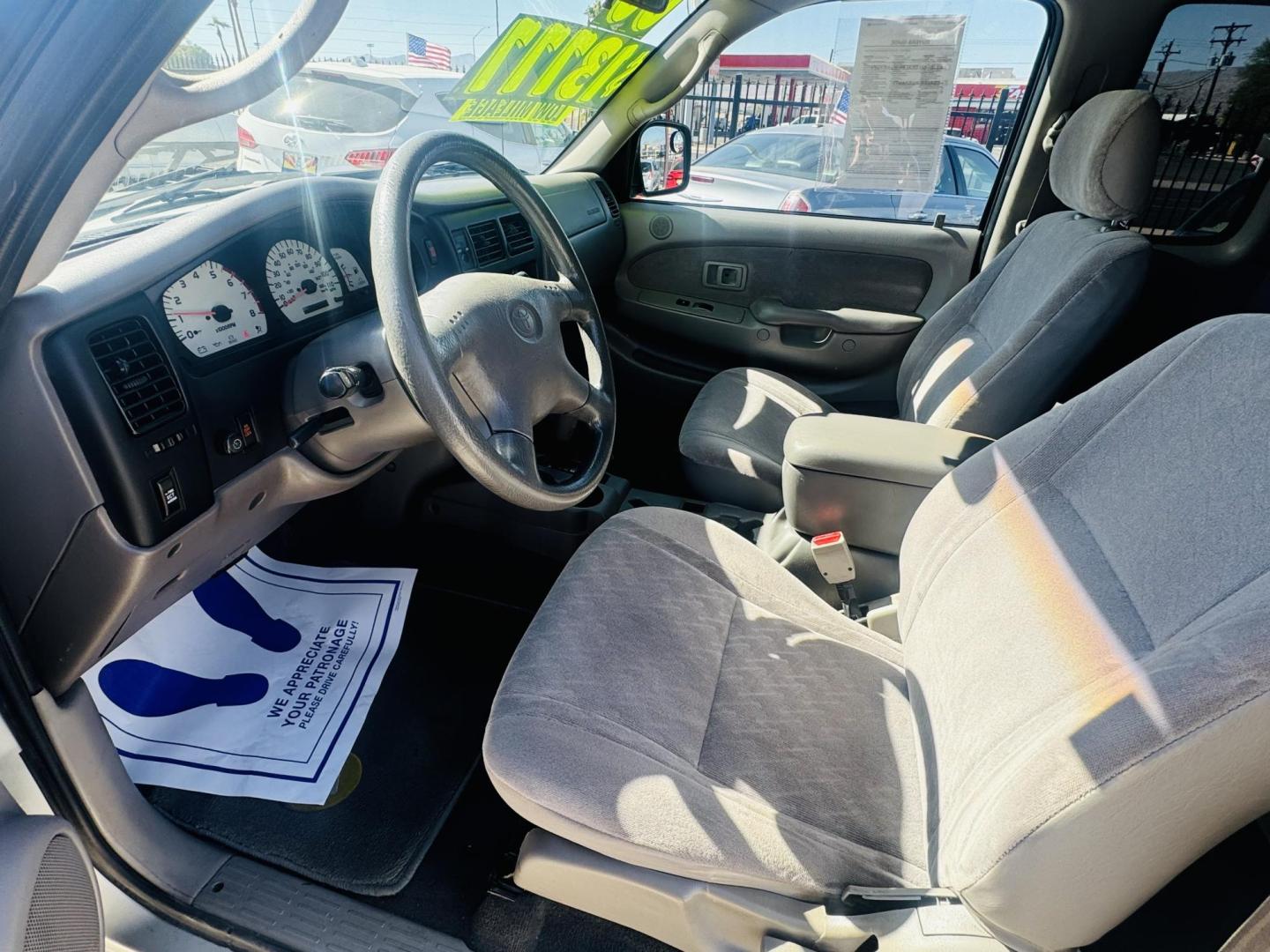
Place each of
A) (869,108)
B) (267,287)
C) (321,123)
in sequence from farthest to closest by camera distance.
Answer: (869,108) → (321,123) → (267,287)

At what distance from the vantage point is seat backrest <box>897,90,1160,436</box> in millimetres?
1378

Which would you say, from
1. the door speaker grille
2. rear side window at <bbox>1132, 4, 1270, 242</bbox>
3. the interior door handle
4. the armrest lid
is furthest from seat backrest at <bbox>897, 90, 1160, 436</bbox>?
the door speaker grille

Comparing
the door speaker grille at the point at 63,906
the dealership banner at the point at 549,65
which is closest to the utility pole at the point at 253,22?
the door speaker grille at the point at 63,906

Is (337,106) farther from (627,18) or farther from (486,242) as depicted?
(627,18)

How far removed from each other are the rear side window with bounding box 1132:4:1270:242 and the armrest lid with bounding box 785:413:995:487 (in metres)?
0.86

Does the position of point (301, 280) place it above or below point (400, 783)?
above

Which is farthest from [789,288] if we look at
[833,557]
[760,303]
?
[833,557]

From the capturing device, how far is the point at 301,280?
1.23 metres

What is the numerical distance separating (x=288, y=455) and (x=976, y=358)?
135 centimetres

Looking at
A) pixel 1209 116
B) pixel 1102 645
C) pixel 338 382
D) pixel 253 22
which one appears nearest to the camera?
pixel 1102 645

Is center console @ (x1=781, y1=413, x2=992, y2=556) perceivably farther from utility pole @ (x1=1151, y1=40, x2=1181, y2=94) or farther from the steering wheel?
utility pole @ (x1=1151, y1=40, x2=1181, y2=94)

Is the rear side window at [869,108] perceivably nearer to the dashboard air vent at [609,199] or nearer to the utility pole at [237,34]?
the dashboard air vent at [609,199]

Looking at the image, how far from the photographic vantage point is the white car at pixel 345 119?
1303 millimetres

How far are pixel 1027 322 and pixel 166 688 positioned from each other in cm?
164
